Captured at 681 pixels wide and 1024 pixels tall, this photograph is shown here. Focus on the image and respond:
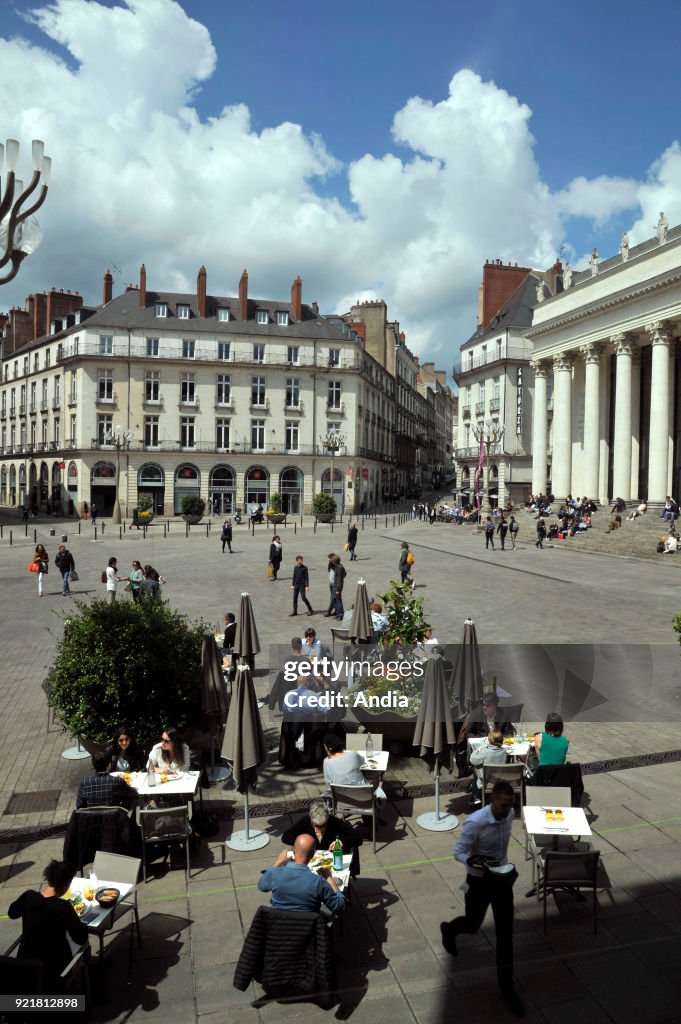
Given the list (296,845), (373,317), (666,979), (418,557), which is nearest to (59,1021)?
(296,845)

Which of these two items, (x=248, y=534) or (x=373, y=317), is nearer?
(x=248, y=534)

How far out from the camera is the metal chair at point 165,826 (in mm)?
6129

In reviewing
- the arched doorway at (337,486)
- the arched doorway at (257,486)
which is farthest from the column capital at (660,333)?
the arched doorway at (257,486)

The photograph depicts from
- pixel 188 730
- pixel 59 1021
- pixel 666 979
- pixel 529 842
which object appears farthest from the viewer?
pixel 188 730

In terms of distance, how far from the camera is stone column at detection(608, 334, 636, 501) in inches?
1529

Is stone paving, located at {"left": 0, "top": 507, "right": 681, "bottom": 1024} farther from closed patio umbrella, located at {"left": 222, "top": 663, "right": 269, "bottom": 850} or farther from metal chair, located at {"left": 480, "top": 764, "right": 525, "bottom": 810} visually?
metal chair, located at {"left": 480, "top": 764, "right": 525, "bottom": 810}

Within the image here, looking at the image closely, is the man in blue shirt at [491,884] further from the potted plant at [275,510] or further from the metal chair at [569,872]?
the potted plant at [275,510]

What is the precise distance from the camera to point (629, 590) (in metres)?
21.2

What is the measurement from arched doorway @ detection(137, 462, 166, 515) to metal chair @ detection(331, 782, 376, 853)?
170ft

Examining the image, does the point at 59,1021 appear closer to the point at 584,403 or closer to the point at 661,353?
the point at 661,353

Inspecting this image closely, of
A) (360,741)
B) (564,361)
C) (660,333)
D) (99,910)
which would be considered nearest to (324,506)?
(564,361)

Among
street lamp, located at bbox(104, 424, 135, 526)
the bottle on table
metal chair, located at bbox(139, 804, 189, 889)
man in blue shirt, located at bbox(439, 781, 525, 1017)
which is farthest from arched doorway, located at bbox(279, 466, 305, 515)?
man in blue shirt, located at bbox(439, 781, 525, 1017)

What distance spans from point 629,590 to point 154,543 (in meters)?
22.5

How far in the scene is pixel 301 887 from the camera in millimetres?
4668
